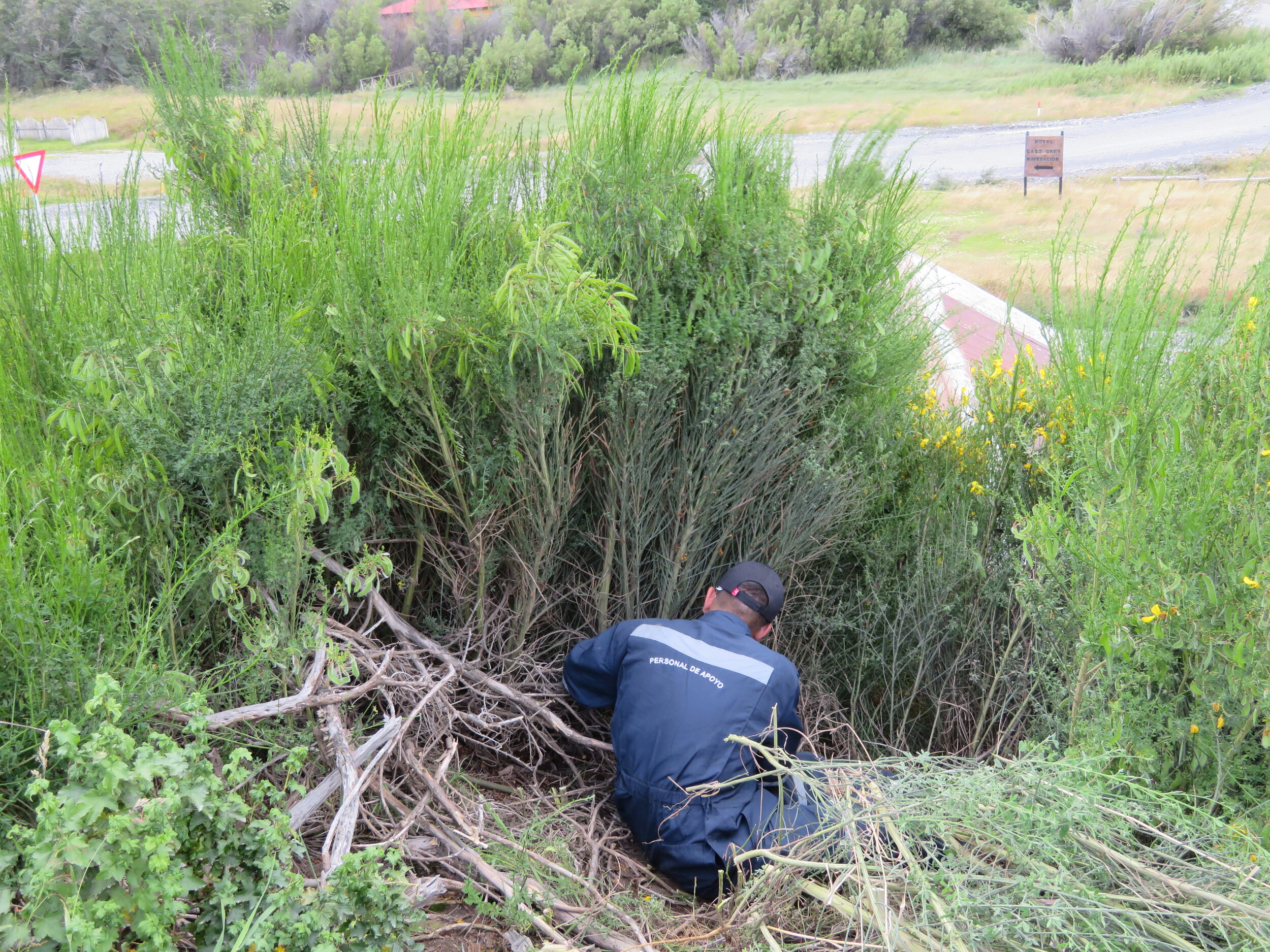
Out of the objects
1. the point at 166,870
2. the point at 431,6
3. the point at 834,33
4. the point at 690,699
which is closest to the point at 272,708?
the point at 166,870

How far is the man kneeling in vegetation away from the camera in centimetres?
248

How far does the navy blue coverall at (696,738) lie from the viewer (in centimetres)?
248

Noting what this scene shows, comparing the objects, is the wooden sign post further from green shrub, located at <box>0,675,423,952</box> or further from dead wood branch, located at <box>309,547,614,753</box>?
green shrub, located at <box>0,675,423,952</box>

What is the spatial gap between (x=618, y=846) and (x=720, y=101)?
110 inches

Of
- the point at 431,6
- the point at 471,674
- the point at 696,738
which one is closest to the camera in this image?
the point at 696,738

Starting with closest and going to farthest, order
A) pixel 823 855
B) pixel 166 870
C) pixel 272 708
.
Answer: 1. pixel 166 870
2. pixel 272 708
3. pixel 823 855

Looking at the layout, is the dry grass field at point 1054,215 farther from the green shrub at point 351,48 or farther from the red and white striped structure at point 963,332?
the green shrub at point 351,48

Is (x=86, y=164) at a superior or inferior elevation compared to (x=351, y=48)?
inferior

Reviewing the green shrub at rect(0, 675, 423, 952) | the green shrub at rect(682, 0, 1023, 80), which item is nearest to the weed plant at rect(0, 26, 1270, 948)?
the green shrub at rect(0, 675, 423, 952)

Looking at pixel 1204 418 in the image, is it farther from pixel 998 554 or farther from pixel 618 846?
pixel 618 846

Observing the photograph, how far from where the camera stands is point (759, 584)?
9.60ft

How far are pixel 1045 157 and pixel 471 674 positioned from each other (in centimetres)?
743

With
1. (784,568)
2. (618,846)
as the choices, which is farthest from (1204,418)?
(618,846)

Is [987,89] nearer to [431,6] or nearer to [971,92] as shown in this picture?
[971,92]
